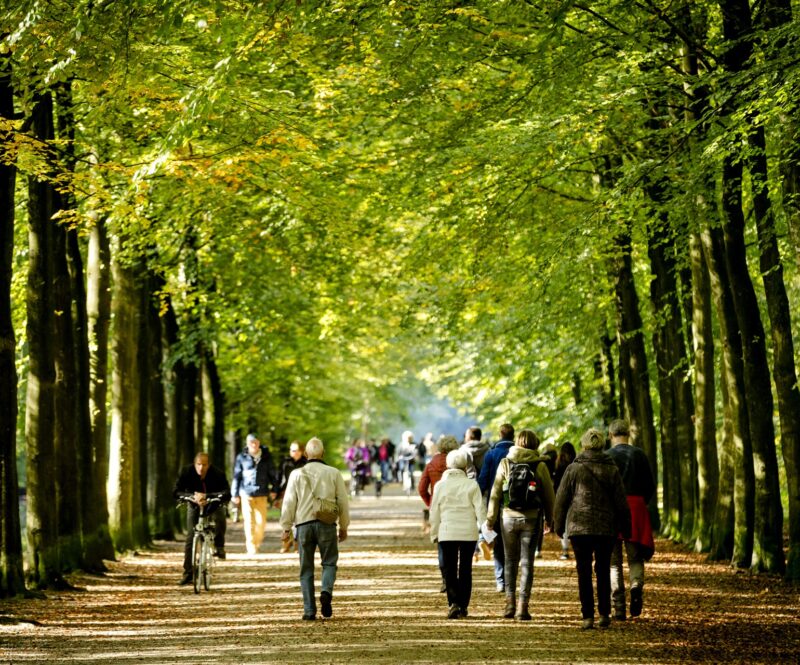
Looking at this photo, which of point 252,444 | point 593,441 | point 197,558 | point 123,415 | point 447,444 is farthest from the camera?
point 252,444

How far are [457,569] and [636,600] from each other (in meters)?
1.87

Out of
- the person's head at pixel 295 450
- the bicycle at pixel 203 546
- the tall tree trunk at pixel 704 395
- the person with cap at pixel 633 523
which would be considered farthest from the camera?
the person's head at pixel 295 450

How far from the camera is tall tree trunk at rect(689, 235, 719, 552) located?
22688mm

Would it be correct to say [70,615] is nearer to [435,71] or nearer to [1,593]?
[1,593]

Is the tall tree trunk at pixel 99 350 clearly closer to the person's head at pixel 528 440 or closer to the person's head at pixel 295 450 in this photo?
the person's head at pixel 295 450

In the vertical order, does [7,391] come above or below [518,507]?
above

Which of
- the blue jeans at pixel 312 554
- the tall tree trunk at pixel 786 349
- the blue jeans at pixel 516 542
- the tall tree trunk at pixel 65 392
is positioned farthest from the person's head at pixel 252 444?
the blue jeans at pixel 516 542

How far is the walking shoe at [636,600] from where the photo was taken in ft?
46.6

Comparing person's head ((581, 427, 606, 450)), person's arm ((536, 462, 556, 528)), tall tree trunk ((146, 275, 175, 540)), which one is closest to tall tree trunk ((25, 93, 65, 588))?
person's arm ((536, 462, 556, 528))

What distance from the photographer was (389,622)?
14.1 metres

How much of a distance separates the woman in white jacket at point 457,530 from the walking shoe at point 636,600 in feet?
5.49

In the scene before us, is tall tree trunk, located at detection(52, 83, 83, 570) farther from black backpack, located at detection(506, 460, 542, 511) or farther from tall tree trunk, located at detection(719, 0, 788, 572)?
tall tree trunk, located at detection(719, 0, 788, 572)

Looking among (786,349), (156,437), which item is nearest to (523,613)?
(786,349)

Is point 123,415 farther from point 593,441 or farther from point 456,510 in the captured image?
point 593,441
